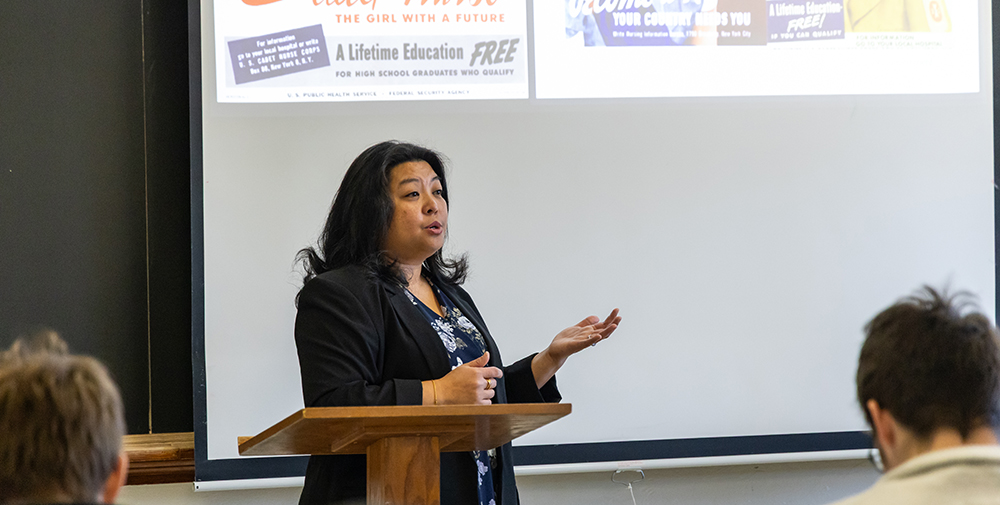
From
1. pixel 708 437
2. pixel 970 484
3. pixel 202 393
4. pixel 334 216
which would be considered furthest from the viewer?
pixel 708 437

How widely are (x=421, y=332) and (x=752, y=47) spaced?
5.99ft

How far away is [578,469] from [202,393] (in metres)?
1.19

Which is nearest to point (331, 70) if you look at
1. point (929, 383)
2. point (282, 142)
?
point (282, 142)

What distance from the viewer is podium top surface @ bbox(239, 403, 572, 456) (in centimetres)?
133

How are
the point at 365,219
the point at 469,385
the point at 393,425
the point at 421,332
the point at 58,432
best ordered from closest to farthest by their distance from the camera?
the point at 58,432 < the point at 393,425 < the point at 469,385 < the point at 421,332 < the point at 365,219

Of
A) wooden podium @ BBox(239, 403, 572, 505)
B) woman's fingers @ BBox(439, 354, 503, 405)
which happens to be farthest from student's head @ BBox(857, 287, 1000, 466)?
woman's fingers @ BBox(439, 354, 503, 405)

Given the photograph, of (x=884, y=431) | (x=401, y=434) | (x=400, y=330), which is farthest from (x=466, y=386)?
(x=884, y=431)

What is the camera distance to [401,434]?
1.48m

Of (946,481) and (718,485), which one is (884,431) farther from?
(718,485)

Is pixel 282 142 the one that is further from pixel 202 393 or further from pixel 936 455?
pixel 936 455

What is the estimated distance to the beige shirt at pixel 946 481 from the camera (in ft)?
3.07

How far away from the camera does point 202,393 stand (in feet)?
9.21

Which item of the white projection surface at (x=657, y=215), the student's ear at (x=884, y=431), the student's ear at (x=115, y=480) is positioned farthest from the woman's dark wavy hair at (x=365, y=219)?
the student's ear at (x=884, y=431)

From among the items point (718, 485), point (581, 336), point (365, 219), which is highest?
point (365, 219)
